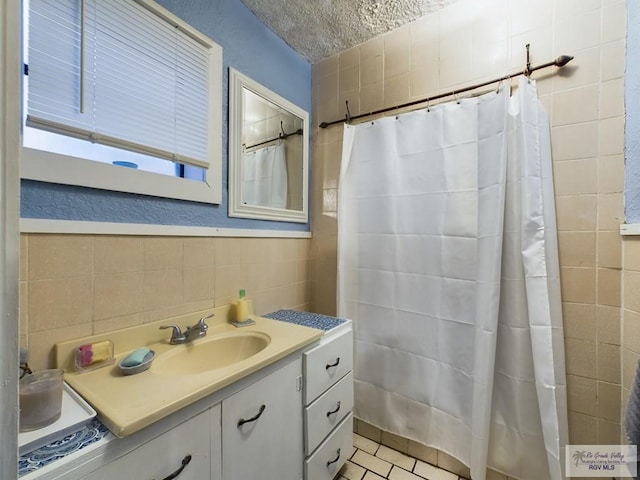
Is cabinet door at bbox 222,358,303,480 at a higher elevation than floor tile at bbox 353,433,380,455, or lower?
higher

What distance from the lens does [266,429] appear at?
37.0 inches

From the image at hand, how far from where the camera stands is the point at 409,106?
1557mm

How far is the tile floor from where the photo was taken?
137 cm

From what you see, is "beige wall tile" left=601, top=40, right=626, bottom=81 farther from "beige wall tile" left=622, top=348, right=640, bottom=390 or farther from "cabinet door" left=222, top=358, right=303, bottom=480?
"cabinet door" left=222, top=358, right=303, bottom=480

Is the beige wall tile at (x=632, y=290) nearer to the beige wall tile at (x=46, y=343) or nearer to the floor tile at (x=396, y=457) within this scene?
the floor tile at (x=396, y=457)

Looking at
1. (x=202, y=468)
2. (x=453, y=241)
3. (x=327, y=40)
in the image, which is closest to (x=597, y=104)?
(x=453, y=241)

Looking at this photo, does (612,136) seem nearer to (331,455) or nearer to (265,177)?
(265,177)

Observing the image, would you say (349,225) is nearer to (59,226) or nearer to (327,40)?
(327,40)

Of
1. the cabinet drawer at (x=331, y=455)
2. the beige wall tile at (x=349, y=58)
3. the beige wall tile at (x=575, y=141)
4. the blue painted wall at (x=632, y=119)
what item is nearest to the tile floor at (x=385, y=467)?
the cabinet drawer at (x=331, y=455)

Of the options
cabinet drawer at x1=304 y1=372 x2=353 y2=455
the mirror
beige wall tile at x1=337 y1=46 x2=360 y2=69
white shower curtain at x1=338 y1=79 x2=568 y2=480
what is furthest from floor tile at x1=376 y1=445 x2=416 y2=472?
beige wall tile at x1=337 y1=46 x2=360 y2=69

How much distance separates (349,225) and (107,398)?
1298mm

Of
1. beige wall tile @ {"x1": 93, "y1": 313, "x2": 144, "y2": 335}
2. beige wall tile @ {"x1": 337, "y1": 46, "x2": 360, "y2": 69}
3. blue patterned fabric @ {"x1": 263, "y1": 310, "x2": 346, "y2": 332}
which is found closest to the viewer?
beige wall tile @ {"x1": 93, "y1": 313, "x2": 144, "y2": 335}

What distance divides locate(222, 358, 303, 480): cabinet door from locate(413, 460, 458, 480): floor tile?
2.36 feet

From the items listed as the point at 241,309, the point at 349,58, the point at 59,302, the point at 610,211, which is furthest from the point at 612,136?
the point at 59,302
